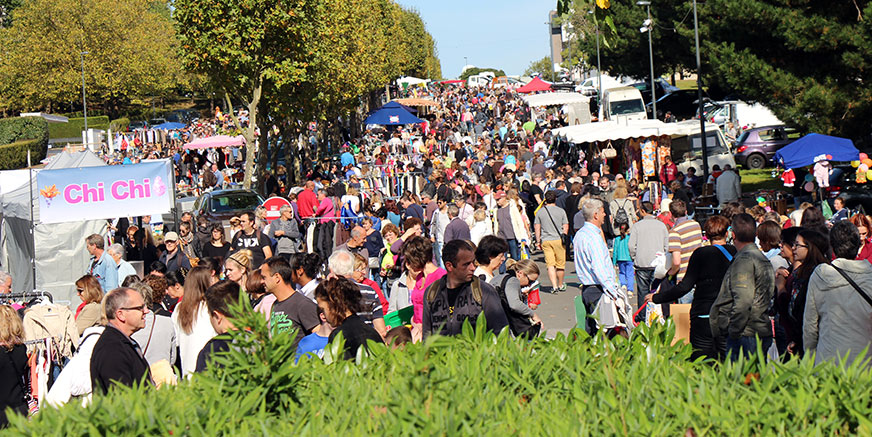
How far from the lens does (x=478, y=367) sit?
415 centimetres

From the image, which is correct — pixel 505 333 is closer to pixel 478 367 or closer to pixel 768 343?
pixel 478 367

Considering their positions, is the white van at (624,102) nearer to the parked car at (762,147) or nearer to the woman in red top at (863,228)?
the parked car at (762,147)

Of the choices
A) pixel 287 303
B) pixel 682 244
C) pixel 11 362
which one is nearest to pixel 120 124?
pixel 682 244

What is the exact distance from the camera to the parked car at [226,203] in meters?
22.1

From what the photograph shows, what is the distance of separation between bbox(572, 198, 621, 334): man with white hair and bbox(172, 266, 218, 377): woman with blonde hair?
3.57 meters

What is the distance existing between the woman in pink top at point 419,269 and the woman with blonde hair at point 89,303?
2681 millimetres

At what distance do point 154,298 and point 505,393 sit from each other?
5.18m

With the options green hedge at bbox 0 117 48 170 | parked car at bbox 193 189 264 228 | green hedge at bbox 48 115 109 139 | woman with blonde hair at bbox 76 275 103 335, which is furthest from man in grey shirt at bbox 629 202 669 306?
green hedge at bbox 48 115 109 139

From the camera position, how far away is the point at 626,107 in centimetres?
4084

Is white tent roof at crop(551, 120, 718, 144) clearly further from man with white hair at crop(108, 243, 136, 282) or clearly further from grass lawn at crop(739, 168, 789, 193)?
man with white hair at crop(108, 243, 136, 282)

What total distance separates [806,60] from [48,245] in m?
17.9

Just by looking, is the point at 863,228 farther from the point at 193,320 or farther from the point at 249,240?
the point at 249,240

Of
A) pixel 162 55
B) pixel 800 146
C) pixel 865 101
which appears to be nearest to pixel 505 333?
pixel 800 146

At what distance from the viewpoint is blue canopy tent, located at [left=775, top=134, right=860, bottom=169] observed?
18359 mm
